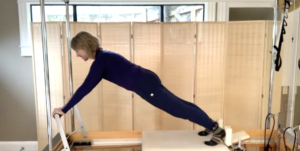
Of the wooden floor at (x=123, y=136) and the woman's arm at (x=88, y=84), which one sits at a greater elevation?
the woman's arm at (x=88, y=84)

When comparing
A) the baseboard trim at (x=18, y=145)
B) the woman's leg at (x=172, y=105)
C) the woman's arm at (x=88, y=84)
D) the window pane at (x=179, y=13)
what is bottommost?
the baseboard trim at (x=18, y=145)

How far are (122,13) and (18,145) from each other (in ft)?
7.85

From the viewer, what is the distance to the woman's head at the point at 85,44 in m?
1.47

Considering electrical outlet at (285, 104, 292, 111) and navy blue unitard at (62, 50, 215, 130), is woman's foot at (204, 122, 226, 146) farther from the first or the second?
electrical outlet at (285, 104, 292, 111)

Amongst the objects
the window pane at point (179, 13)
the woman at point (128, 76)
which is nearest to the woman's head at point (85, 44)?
the woman at point (128, 76)

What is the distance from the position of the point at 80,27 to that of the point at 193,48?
1.33 metres

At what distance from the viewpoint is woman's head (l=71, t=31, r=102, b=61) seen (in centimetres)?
147

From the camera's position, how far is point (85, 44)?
4.84 feet

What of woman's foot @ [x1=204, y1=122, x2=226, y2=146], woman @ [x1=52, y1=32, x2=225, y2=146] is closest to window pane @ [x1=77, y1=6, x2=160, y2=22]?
woman @ [x1=52, y1=32, x2=225, y2=146]

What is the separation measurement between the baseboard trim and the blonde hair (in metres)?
2.26

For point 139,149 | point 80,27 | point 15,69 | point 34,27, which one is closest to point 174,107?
point 139,149

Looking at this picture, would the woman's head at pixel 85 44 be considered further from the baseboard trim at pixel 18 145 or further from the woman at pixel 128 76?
the baseboard trim at pixel 18 145

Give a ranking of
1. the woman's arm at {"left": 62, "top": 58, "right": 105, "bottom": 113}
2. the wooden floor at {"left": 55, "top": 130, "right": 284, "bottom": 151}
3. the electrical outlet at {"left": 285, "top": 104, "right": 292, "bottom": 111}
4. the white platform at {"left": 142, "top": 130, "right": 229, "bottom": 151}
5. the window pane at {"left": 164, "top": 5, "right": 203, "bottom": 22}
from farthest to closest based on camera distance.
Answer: the window pane at {"left": 164, "top": 5, "right": 203, "bottom": 22}
the electrical outlet at {"left": 285, "top": 104, "right": 292, "bottom": 111}
the wooden floor at {"left": 55, "top": 130, "right": 284, "bottom": 151}
the white platform at {"left": 142, "top": 130, "right": 229, "bottom": 151}
the woman's arm at {"left": 62, "top": 58, "right": 105, "bottom": 113}

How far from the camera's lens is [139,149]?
1.93 metres
